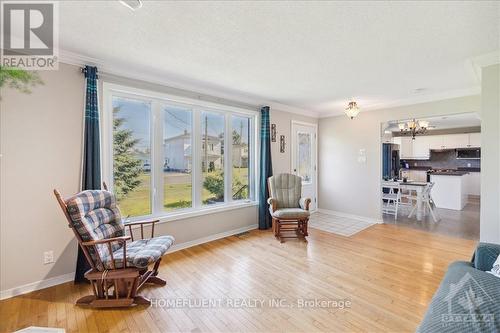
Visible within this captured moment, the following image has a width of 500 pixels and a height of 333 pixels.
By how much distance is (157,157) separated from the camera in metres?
3.37

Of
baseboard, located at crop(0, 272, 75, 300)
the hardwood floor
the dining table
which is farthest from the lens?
Result: the dining table

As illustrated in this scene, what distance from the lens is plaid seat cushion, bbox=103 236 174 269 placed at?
6.84ft

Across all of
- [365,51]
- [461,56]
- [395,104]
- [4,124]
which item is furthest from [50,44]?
[395,104]

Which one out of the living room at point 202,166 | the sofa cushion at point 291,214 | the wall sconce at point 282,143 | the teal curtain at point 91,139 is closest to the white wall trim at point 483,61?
the living room at point 202,166

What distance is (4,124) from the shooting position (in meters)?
2.22

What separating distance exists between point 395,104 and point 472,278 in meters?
3.89

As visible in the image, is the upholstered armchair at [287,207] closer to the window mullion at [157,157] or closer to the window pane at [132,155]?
the window mullion at [157,157]

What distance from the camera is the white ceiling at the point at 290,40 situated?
70.6 inches

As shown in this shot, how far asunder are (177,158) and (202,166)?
0.45 m

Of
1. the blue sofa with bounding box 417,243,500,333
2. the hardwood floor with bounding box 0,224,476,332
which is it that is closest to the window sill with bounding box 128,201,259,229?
the hardwood floor with bounding box 0,224,476,332

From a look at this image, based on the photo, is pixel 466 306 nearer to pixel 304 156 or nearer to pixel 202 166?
pixel 202 166

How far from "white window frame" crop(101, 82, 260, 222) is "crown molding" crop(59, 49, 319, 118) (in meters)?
0.14

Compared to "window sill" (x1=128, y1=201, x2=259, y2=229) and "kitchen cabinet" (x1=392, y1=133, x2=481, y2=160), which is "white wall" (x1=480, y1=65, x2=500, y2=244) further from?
"kitchen cabinet" (x1=392, y1=133, x2=481, y2=160)

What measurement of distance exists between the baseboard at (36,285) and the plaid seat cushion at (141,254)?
0.80 m
